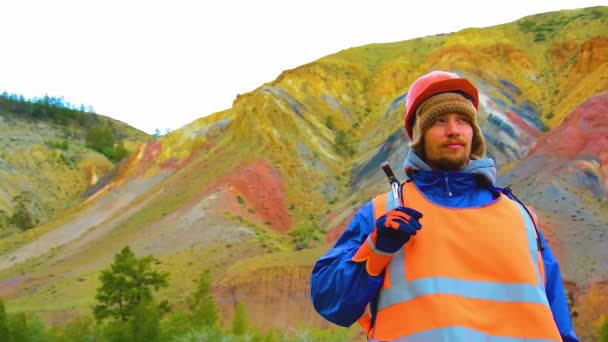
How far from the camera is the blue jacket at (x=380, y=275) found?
8.91ft

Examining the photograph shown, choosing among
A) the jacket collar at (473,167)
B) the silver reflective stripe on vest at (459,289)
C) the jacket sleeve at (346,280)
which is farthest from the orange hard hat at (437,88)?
the silver reflective stripe on vest at (459,289)

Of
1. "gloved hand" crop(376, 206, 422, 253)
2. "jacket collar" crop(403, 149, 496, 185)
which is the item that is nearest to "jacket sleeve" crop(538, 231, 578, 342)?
"jacket collar" crop(403, 149, 496, 185)

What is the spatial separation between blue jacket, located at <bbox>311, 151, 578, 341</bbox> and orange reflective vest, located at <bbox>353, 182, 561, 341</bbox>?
69 millimetres

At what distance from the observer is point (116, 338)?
18953 millimetres

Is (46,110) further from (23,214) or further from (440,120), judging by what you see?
(440,120)

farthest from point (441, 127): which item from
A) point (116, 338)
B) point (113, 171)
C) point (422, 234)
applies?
point (113, 171)

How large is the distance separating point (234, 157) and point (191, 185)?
4.22 m

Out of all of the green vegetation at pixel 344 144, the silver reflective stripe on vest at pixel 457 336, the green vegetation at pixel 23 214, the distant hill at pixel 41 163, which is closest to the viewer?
the silver reflective stripe on vest at pixel 457 336

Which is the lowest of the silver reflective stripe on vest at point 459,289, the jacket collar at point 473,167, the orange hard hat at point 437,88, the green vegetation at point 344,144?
the green vegetation at point 344,144

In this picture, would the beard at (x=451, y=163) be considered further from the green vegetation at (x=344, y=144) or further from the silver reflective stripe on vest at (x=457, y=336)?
the green vegetation at (x=344, y=144)

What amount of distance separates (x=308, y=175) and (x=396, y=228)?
152ft

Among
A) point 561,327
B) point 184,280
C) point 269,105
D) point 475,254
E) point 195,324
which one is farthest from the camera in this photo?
point 269,105

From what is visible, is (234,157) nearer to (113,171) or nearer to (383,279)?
(113,171)

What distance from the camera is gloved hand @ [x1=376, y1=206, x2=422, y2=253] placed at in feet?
8.20
